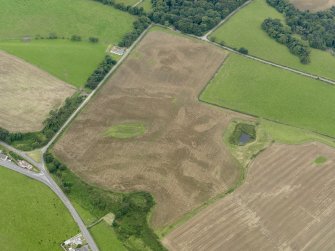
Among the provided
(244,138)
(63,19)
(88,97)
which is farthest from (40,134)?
(63,19)

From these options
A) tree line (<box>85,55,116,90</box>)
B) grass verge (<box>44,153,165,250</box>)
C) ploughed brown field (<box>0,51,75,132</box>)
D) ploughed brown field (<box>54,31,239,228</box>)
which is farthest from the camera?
tree line (<box>85,55,116,90</box>)

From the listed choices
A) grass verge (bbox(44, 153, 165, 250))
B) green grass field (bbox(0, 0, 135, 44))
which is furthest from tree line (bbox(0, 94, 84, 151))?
green grass field (bbox(0, 0, 135, 44))

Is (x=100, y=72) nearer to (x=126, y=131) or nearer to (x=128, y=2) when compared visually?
(x=126, y=131)

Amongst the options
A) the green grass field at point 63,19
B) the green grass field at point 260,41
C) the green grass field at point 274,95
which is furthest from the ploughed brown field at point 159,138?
the green grass field at point 63,19

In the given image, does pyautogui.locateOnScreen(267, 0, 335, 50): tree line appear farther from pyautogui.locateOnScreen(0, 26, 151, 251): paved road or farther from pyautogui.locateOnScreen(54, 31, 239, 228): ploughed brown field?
pyautogui.locateOnScreen(0, 26, 151, 251): paved road

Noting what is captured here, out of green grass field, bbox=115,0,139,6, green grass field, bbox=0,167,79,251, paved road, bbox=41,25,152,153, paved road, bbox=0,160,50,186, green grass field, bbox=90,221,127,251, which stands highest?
green grass field, bbox=115,0,139,6
